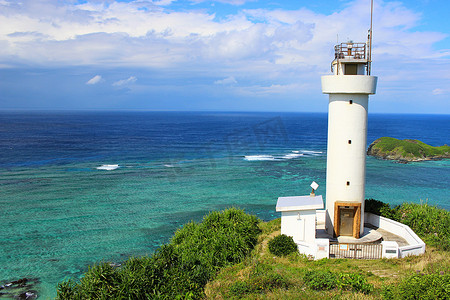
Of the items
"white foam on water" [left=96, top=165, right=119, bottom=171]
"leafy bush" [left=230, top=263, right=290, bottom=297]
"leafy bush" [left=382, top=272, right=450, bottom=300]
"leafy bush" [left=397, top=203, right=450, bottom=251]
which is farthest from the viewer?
"white foam on water" [left=96, top=165, right=119, bottom=171]

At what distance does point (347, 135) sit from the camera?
1764 centimetres

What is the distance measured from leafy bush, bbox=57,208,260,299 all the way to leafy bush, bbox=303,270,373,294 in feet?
13.0

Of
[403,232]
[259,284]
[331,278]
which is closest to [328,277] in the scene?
[331,278]

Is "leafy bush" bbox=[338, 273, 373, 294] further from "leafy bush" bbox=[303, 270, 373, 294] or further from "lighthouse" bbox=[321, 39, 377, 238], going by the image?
"lighthouse" bbox=[321, 39, 377, 238]

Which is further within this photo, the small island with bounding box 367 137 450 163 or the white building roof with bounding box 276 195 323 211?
the small island with bounding box 367 137 450 163

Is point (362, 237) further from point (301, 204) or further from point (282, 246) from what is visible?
point (282, 246)

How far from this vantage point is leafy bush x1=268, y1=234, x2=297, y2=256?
16.5 m

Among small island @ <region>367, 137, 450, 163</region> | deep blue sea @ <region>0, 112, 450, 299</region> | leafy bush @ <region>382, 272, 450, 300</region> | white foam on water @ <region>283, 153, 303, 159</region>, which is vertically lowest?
deep blue sea @ <region>0, 112, 450, 299</region>

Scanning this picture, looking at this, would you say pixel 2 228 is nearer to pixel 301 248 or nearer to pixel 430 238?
pixel 301 248

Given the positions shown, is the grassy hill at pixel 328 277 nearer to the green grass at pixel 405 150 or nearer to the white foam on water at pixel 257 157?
the white foam on water at pixel 257 157

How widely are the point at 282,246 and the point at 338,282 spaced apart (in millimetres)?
4802

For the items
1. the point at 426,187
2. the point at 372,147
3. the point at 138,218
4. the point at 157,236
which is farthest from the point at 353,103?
the point at 372,147

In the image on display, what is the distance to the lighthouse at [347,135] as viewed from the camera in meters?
17.3

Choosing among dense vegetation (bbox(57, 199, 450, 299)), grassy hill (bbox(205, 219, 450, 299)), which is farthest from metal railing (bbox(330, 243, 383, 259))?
dense vegetation (bbox(57, 199, 450, 299))
